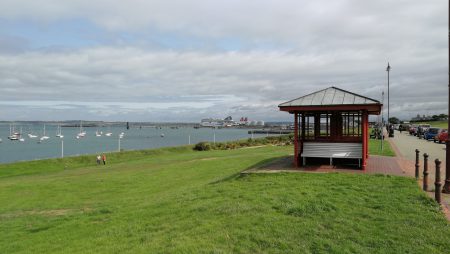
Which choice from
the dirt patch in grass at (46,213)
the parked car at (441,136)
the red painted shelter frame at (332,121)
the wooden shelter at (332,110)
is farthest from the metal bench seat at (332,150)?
the parked car at (441,136)

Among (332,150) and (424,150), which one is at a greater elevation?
(332,150)

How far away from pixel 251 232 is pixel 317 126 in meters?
12.4

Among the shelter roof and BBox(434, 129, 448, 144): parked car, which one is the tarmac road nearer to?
BBox(434, 129, 448, 144): parked car

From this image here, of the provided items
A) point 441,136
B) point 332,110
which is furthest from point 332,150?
point 441,136

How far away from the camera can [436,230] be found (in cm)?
732

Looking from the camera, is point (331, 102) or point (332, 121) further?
point (332, 121)

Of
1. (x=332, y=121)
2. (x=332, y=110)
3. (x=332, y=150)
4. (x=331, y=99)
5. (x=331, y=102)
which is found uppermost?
(x=331, y=99)

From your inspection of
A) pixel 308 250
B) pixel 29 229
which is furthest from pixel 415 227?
pixel 29 229

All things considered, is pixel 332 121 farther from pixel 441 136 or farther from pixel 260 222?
pixel 441 136

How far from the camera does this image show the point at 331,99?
15.8m

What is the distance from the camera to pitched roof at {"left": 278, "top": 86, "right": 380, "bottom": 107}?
15.3 m

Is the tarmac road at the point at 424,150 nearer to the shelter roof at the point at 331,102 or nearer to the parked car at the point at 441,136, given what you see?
the parked car at the point at 441,136

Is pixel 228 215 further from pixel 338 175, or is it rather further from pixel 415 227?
pixel 338 175

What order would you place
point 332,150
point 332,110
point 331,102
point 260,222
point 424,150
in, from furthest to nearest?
point 424,150 → point 332,150 → point 332,110 → point 331,102 → point 260,222
